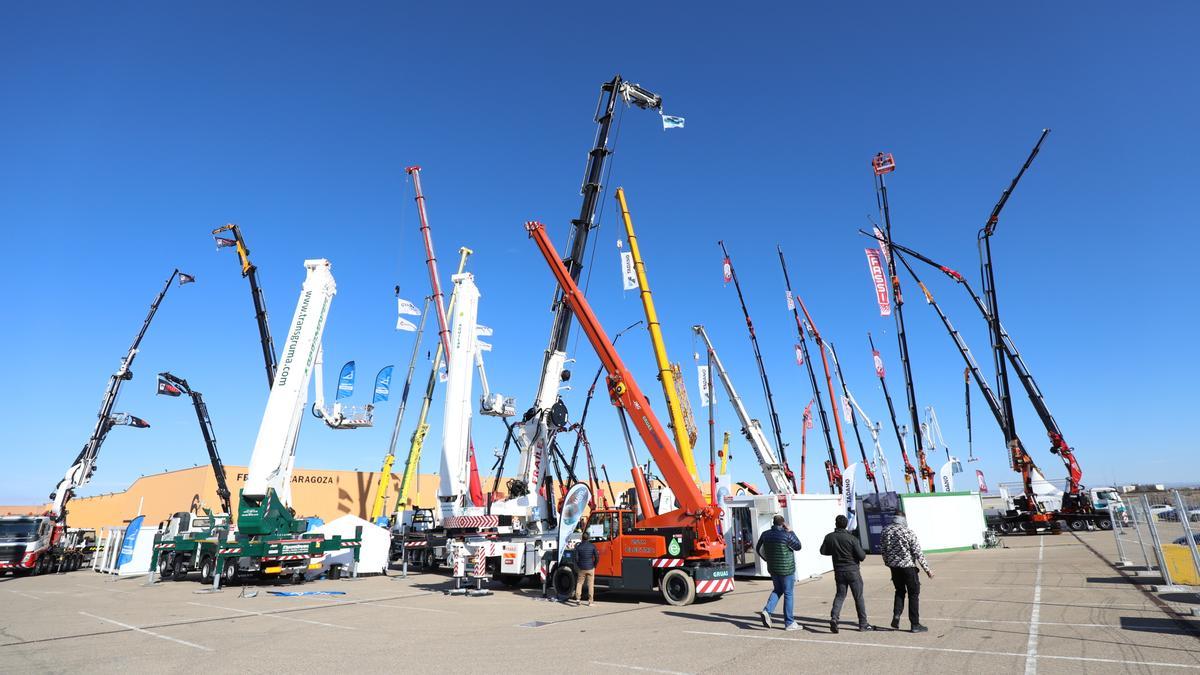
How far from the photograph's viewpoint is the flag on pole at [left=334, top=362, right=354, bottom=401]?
24891 mm

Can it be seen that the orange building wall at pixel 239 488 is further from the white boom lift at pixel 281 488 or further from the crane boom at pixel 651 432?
the crane boom at pixel 651 432

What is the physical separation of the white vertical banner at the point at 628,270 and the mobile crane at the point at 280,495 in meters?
10.7

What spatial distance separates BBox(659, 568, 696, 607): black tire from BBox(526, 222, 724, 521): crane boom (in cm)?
73

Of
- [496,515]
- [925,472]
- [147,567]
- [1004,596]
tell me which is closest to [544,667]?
[1004,596]

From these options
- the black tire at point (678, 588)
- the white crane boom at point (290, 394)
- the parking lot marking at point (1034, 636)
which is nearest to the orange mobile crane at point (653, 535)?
the black tire at point (678, 588)

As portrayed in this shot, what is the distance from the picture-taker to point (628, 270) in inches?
797

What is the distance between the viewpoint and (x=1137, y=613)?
9.41m

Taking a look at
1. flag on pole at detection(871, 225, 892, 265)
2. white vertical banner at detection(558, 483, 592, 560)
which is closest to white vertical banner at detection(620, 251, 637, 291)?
white vertical banner at detection(558, 483, 592, 560)

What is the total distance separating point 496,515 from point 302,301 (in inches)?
404

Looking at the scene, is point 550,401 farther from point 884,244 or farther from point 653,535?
point 884,244

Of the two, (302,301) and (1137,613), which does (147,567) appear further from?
(1137,613)

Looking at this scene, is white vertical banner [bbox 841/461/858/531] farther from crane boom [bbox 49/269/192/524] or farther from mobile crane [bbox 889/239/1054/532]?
crane boom [bbox 49/269/192/524]

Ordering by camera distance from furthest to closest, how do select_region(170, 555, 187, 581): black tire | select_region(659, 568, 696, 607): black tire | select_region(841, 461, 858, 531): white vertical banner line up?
select_region(841, 461, 858, 531): white vertical banner, select_region(170, 555, 187, 581): black tire, select_region(659, 568, 696, 607): black tire

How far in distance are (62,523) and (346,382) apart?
20.3 metres
